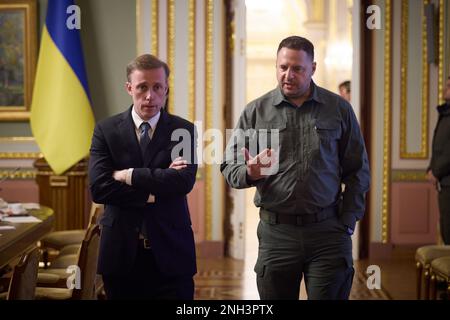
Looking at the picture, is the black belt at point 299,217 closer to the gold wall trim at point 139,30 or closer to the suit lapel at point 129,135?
the suit lapel at point 129,135

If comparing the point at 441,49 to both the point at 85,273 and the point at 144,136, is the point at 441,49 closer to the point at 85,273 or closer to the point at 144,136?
the point at 85,273

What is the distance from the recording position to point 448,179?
4.18 m

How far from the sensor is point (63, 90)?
4.71 m

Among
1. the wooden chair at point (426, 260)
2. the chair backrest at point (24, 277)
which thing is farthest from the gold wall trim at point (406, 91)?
the chair backrest at point (24, 277)

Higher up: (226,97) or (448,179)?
(226,97)

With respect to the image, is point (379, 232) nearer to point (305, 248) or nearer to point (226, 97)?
point (226, 97)

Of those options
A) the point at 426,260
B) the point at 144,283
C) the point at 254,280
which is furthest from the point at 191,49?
the point at 144,283

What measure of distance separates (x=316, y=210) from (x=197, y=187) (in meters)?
3.24

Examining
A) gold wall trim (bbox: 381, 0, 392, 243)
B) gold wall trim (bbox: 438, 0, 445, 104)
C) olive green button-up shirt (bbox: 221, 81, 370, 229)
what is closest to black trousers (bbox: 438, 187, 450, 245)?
gold wall trim (bbox: 381, 0, 392, 243)

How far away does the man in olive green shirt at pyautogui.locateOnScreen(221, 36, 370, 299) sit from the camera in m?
2.13

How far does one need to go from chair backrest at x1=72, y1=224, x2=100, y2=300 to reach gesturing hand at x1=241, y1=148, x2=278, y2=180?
2.86ft

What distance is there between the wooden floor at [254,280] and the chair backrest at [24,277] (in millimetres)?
2329
